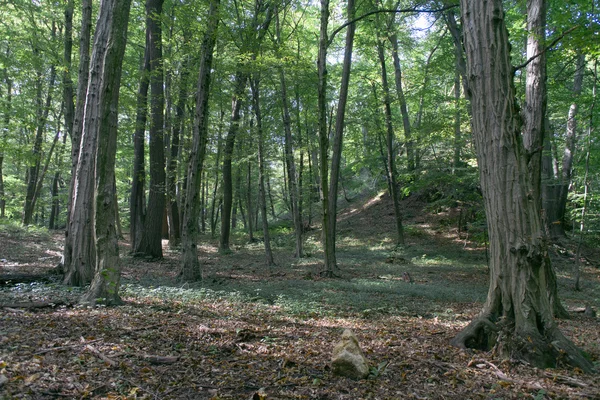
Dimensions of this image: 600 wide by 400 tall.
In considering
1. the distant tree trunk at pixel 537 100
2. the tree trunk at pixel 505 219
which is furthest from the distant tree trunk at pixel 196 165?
the distant tree trunk at pixel 537 100

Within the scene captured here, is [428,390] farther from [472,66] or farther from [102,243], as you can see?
[102,243]

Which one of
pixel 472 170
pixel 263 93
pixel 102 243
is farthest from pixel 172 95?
pixel 472 170

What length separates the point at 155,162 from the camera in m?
14.2

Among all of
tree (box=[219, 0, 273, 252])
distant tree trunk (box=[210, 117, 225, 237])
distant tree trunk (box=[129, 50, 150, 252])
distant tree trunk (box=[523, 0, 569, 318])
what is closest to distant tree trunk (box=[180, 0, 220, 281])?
tree (box=[219, 0, 273, 252])

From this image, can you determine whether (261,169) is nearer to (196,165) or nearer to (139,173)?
(196,165)

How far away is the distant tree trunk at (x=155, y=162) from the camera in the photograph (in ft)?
43.7

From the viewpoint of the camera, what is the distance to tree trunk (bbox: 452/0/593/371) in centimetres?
389

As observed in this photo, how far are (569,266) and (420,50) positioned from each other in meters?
17.7

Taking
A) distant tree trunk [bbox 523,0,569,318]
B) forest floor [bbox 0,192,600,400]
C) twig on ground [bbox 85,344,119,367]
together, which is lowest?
forest floor [bbox 0,192,600,400]

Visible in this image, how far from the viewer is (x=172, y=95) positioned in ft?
50.0

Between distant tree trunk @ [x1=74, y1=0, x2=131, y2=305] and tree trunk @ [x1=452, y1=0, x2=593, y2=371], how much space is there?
5162mm

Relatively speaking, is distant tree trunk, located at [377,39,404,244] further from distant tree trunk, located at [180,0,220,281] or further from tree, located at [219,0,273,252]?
distant tree trunk, located at [180,0,220,281]

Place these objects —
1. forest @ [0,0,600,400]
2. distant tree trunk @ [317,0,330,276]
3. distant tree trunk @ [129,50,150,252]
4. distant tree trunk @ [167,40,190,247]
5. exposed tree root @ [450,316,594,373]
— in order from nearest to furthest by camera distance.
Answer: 1. forest @ [0,0,600,400]
2. exposed tree root @ [450,316,594,373]
3. distant tree trunk @ [317,0,330,276]
4. distant tree trunk @ [129,50,150,252]
5. distant tree trunk @ [167,40,190,247]

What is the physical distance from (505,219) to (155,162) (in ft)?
41.8
